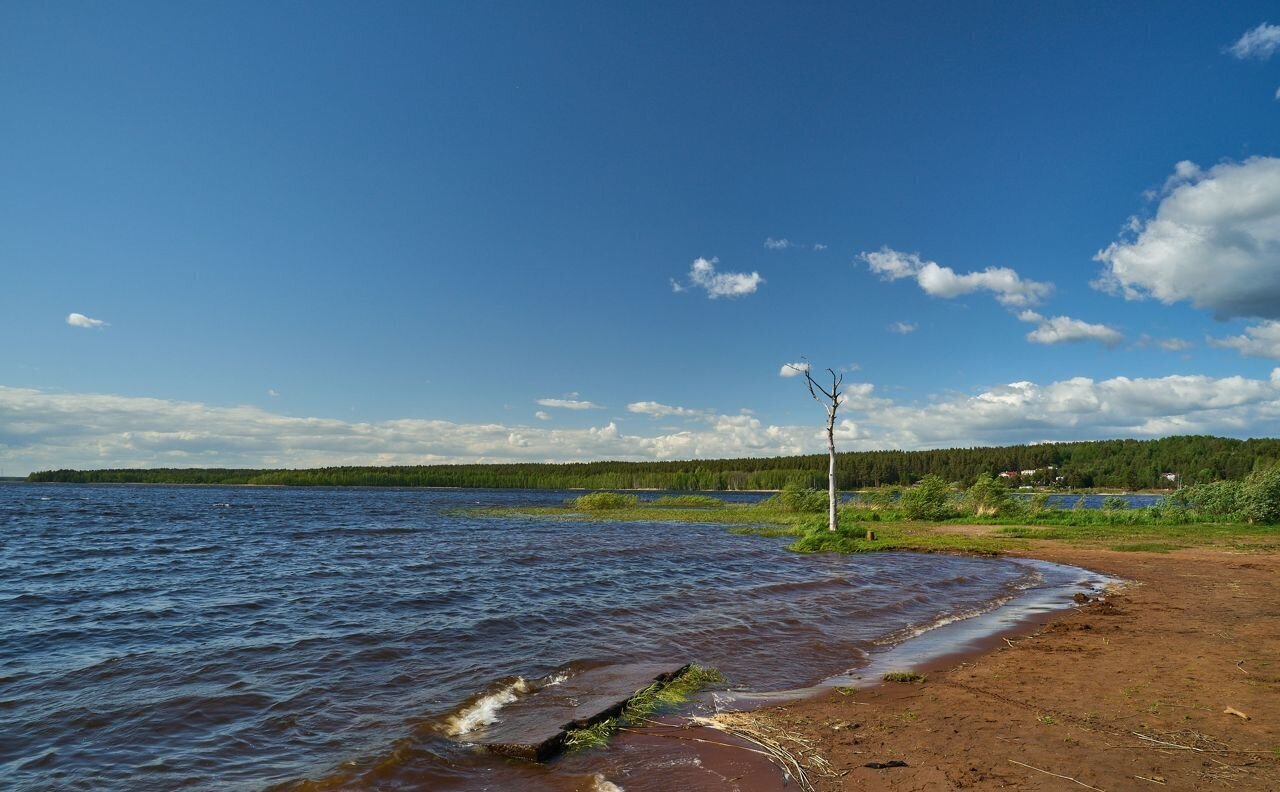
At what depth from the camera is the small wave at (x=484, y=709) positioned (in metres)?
8.94

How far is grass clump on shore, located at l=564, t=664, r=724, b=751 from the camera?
8.17 m

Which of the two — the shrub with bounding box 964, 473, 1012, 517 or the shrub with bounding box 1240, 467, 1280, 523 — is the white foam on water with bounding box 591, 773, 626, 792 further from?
the shrub with bounding box 964, 473, 1012, 517

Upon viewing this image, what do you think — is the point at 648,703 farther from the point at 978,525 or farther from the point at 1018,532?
the point at 978,525

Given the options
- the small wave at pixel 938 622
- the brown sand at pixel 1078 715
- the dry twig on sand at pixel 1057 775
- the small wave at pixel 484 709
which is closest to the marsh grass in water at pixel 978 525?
the small wave at pixel 938 622

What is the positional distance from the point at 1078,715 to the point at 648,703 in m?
5.97

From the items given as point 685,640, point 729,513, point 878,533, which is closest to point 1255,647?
point 685,640

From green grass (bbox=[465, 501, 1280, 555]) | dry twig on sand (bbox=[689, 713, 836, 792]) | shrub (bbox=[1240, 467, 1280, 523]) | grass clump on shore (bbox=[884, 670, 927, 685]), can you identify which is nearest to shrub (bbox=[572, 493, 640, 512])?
green grass (bbox=[465, 501, 1280, 555])

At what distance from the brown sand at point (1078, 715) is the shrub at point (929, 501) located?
34031 millimetres

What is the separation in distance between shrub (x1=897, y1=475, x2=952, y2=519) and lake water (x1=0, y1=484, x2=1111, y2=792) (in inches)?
813

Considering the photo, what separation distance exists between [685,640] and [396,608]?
8.26 metres

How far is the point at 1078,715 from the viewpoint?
8.45 m

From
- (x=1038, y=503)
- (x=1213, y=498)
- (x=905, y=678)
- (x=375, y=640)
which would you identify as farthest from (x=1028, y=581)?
(x=1038, y=503)

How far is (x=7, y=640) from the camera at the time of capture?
532 inches

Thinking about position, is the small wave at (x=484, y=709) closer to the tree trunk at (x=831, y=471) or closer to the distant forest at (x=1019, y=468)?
the tree trunk at (x=831, y=471)
